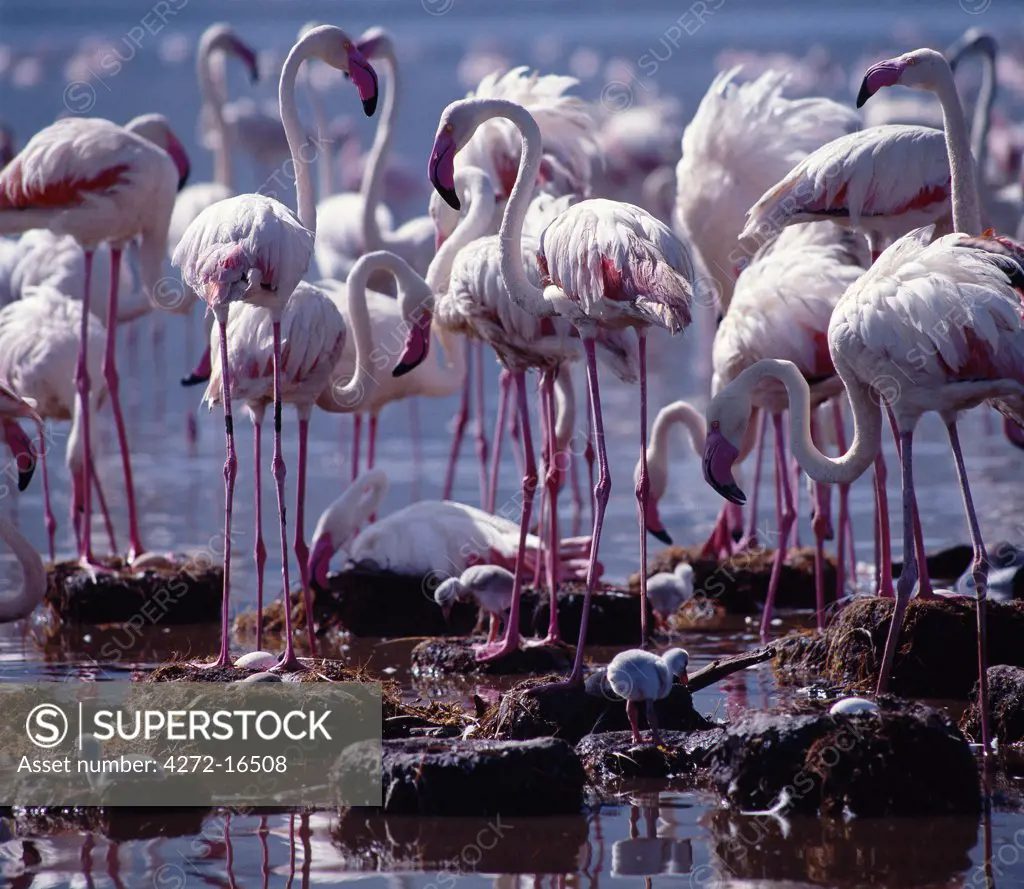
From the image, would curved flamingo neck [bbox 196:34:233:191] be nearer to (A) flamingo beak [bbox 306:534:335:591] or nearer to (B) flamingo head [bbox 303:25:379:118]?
(B) flamingo head [bbox 303:25:379:118]

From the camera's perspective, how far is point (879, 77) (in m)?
6.99

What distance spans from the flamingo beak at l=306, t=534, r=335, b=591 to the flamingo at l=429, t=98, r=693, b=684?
1.87 m

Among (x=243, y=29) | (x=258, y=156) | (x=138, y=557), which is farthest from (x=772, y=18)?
(x=138, y=557)

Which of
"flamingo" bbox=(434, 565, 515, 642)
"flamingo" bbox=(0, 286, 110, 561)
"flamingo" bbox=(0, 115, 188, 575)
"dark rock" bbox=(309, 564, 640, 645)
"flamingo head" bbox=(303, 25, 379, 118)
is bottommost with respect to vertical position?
"dark rock" bbox=(309, 564, 640, 645)

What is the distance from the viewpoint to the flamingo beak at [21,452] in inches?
274

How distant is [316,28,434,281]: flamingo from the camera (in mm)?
9914

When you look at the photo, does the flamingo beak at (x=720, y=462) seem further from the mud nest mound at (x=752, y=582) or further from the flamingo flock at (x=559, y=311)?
the mud nest mound at (x=752, y=582)

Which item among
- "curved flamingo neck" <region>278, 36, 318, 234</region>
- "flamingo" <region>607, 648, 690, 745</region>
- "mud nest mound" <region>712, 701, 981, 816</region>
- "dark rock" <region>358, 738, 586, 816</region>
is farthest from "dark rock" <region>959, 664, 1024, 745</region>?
"curved flamingo neck" <region>278, 36, 318, 234</region>

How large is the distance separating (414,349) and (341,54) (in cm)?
141

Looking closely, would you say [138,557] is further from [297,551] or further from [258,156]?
[258,156]

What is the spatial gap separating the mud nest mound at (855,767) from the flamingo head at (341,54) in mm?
3800

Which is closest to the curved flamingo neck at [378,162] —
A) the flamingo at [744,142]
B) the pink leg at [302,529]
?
the flamingo at [744,142]

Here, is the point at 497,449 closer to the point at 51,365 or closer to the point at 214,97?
the point at 51,365

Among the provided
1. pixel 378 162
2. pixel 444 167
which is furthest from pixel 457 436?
pixel 444 167
